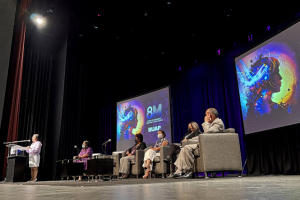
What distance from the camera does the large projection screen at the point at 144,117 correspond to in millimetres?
6035

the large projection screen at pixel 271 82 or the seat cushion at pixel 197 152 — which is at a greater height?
the large projection screen at pixel 271 82

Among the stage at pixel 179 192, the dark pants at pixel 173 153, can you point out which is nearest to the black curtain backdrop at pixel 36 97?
the dark pants at pixel 173 153

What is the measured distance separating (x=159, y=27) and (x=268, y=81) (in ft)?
9.17

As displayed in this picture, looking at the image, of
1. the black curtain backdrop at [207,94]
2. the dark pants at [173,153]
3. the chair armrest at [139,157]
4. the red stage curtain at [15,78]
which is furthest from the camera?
the red stage curtain at [15,78]

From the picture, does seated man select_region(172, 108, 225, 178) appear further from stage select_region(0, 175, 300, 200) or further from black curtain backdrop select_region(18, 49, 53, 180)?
black curtain backdrop select_region(18, 49, 53, 180)

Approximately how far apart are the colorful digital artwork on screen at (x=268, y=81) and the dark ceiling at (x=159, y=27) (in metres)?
0.75

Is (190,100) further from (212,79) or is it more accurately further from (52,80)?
(52,80)

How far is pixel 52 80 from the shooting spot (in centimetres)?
750

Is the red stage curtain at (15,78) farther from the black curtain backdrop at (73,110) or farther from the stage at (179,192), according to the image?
the stage at (179,192)

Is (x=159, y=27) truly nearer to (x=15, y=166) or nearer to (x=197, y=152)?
(x=197, y=152)

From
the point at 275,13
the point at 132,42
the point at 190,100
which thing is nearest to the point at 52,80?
the point at 132,42

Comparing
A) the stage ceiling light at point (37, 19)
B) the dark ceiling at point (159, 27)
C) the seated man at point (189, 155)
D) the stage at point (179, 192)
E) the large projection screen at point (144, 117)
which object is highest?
the stage ceiling light at point (37, 19)

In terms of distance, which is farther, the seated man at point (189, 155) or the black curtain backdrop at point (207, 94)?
the black curtain backdrop at point (207, 94)

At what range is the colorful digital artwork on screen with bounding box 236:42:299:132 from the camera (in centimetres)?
365
